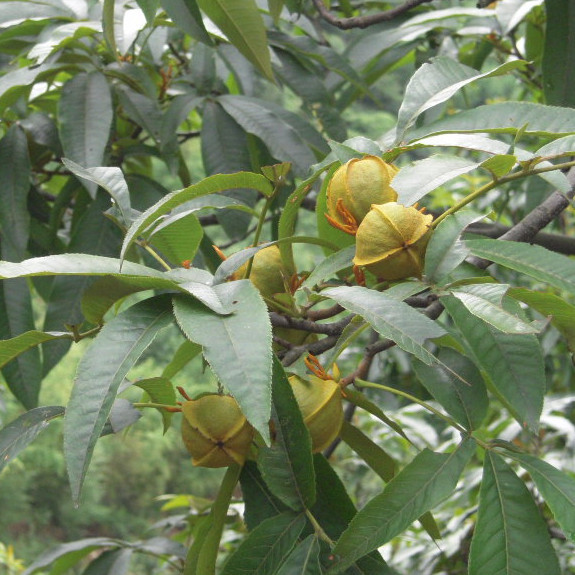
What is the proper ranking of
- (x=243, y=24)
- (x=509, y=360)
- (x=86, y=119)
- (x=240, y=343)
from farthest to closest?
(x=86, y=119), (x=243, y=24), (x=509, y=360), (x=240, y=343)

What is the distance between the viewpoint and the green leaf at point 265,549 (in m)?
0.53

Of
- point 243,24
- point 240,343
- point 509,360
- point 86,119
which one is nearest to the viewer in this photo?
point 240,343

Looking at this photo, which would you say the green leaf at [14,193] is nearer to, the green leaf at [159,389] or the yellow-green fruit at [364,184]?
the green leaf at [159,389]

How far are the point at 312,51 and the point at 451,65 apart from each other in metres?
0.50

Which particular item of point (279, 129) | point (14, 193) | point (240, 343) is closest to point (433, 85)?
point (240, 343)

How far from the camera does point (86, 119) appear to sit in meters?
0.93

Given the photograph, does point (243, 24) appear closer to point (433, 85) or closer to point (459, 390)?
point (433, 85)

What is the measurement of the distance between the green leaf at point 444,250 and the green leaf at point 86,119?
1.50 ft

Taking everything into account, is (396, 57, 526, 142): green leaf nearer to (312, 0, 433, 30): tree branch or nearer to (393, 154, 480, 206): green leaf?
(393, 154, 480, 206): green leaf

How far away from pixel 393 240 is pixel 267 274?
0.41 feet

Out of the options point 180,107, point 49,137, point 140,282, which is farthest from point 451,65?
point 49,137

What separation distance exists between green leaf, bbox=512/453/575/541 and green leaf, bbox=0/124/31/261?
0.63 m

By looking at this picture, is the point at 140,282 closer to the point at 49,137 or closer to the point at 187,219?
the point at 187,219

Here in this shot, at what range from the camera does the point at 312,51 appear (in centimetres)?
109
